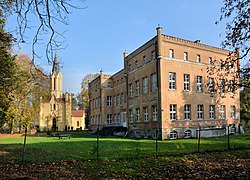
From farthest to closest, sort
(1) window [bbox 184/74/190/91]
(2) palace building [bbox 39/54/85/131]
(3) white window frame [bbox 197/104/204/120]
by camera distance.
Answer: (2) palace building [bbox 39/54/85/131]
(3) white window frame [bbox 197/104/204/120]
(1) window [bbox 184/74/190/91]

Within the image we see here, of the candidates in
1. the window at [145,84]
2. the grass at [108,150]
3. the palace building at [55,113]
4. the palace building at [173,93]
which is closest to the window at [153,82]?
the palace building at [173,93]

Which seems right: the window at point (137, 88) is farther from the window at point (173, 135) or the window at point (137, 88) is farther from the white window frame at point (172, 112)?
the window at point (173, 135)

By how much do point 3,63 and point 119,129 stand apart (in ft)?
90.6

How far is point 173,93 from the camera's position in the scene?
30.3 m

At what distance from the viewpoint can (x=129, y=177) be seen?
8.96m

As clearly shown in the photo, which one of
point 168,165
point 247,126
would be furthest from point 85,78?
point 168,165

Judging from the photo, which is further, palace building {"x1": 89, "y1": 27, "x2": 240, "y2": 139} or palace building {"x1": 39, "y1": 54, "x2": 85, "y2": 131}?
palace building {"x1": 39, "y1": 54, "x2": 85, "y2": 131}

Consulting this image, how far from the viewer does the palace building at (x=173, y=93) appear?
29.6 meters

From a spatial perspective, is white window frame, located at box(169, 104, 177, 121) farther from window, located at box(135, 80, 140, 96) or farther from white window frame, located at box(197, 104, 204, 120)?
window, located at box(135, 80, 140, 96)

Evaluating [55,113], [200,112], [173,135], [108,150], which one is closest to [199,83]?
[200,112]

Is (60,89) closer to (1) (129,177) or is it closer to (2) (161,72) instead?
(2) (161,72)

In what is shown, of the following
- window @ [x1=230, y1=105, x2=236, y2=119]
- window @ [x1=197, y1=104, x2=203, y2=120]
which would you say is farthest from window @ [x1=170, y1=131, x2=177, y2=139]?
window @ [x1=230, y1=105, x2=236, y2=119]

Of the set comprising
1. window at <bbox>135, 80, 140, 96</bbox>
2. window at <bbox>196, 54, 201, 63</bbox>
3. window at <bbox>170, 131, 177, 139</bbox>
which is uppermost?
window at <bbox>196, 54, 201, 63</bbox>

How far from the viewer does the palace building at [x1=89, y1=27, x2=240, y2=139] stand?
1166 inches
